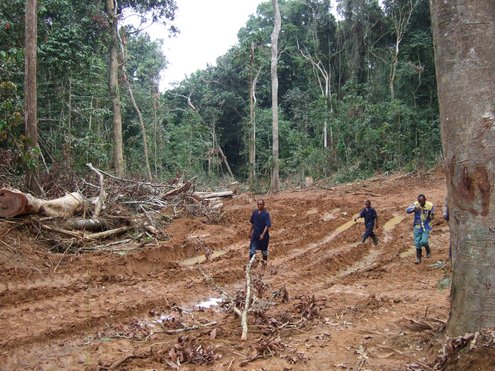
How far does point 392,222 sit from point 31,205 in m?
10.2

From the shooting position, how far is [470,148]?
3643 mm

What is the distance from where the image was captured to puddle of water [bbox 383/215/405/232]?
1357 cm

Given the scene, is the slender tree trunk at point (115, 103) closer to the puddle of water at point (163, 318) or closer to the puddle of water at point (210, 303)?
the puddle of water at point (210, 303)

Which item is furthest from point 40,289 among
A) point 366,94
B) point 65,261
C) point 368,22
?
point 368,22

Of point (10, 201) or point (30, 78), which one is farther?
point (30, 78)

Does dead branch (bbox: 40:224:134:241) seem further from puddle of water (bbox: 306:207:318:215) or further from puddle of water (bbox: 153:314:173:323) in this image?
puddle of water (bbox: 306:207:318:215)

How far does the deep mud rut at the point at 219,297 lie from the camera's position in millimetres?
4684

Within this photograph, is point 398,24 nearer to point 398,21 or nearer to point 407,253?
point 398,21

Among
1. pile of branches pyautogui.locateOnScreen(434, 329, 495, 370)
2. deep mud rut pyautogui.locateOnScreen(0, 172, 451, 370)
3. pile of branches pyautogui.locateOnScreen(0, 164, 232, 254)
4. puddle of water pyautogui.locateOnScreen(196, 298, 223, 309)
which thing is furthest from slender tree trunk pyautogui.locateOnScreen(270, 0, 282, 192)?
pile of branches pyautogui.locateOnScreen(434, 329, 495, 370)

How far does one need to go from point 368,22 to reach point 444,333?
93.2 feet

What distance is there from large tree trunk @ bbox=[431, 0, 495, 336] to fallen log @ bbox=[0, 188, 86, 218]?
8.38 meters

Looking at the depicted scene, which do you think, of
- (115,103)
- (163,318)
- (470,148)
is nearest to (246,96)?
(115,103)

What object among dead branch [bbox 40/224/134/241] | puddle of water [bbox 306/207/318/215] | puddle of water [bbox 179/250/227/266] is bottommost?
puddle of water [bbox 179/250/227/266]

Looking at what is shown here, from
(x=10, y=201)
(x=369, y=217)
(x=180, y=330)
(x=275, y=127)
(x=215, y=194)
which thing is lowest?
(x=180, y=330)
